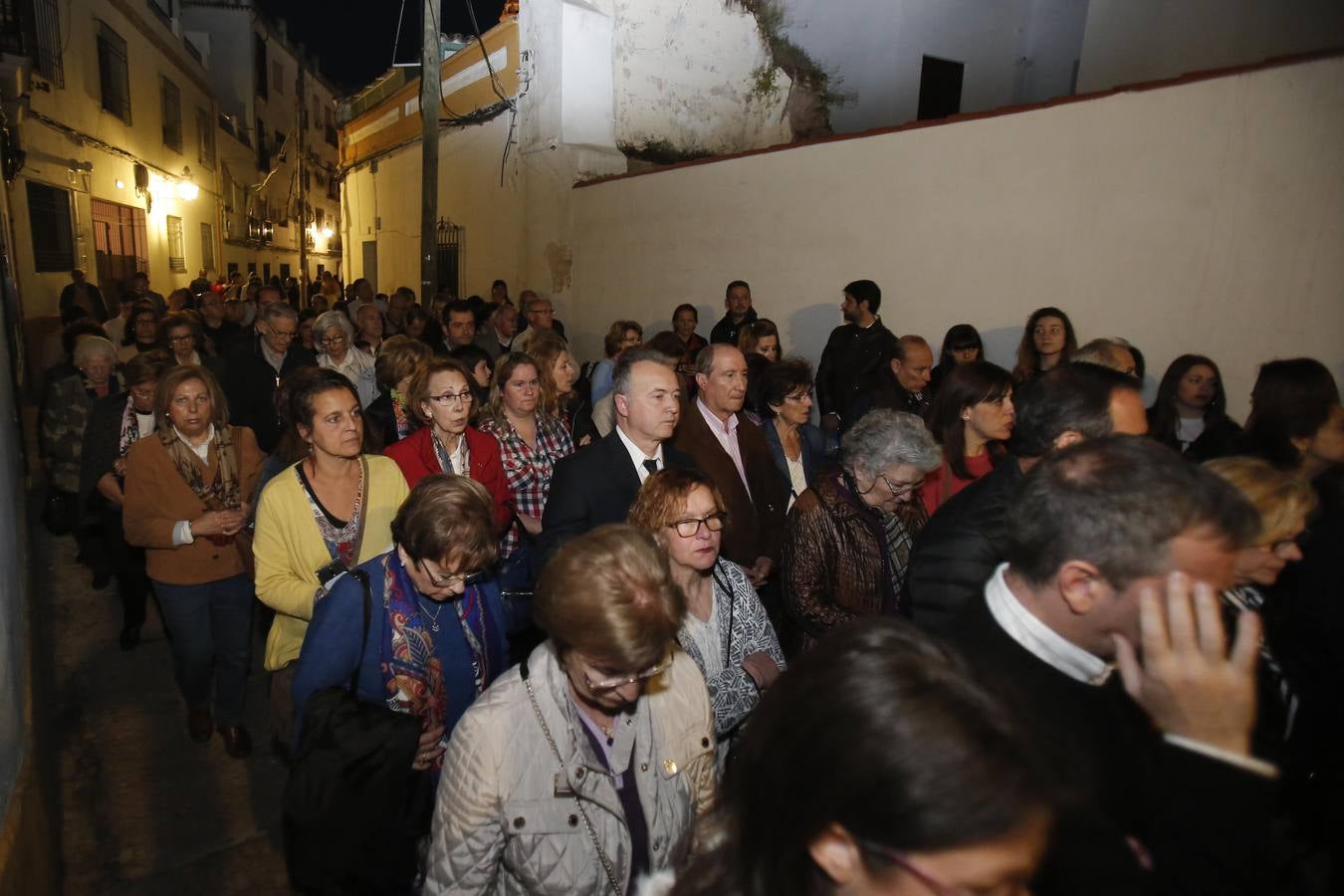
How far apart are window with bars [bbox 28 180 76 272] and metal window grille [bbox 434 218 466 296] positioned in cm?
631

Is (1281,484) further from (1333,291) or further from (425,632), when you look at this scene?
(1333,291)

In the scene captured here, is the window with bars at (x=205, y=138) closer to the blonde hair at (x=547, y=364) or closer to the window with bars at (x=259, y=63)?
the window with bars at (x=259, y=63)

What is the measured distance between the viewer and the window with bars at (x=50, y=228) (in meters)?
11.5

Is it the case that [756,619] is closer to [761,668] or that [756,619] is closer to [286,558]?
[761,668]

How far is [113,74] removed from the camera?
15.5 metres

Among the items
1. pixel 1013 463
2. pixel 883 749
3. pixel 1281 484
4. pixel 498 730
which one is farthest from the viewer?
pixel 1013 463

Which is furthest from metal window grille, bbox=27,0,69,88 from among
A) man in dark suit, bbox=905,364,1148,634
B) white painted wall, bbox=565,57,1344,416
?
man in dark suit, bbox=905,364,1148,634

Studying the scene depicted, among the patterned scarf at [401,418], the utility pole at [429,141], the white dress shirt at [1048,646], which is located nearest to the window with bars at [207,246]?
the utility pole at [429,141]

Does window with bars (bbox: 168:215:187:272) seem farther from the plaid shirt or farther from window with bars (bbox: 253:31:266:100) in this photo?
the plaid shirt

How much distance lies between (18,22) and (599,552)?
12894 mm

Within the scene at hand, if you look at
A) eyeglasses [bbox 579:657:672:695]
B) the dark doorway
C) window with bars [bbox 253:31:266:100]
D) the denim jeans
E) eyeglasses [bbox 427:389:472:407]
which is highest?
window with bars [bbox 253:31:266:100]

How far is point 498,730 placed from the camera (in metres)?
1.84

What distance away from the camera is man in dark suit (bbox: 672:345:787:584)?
3908 millimetres

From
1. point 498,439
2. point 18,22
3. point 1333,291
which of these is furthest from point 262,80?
point 1333,291
